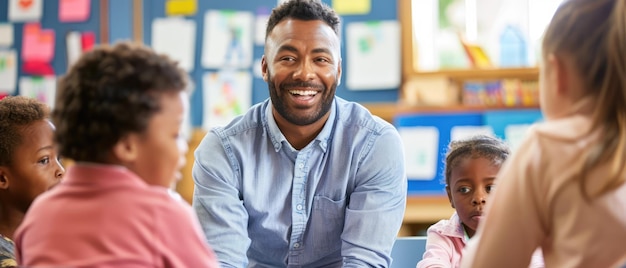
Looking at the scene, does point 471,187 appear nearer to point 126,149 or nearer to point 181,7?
point 126,149

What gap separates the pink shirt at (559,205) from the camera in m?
1.03

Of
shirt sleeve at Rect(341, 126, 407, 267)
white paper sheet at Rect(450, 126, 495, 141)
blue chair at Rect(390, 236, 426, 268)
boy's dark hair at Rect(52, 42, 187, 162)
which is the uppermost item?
boy's dark hair at Rect(52, 42, 187, 162)

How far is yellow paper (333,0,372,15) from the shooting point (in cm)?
425

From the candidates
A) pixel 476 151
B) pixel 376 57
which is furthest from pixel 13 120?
pixel 376 57

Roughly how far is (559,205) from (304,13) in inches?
44.5

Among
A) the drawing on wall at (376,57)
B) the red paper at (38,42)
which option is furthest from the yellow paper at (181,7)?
the drawing on wall at (376,57)

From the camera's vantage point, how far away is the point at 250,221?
198 centimetres

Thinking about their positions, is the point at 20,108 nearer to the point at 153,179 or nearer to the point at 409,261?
the point at 153,179

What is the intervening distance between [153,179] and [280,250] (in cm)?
92

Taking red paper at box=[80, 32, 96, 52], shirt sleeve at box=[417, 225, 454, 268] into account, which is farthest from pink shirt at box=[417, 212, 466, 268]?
red paper at box=[80, 32, 96, 52]

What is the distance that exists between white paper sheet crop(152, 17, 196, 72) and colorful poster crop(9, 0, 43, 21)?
685mm

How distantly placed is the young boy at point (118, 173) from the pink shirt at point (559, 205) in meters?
0.41

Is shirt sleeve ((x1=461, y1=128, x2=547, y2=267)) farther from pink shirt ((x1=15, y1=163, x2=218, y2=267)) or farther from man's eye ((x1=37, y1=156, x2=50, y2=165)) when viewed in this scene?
man's eye ((x1=37, y1=156, x2=50, y2=165))

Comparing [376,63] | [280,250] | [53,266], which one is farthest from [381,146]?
[376,63]
